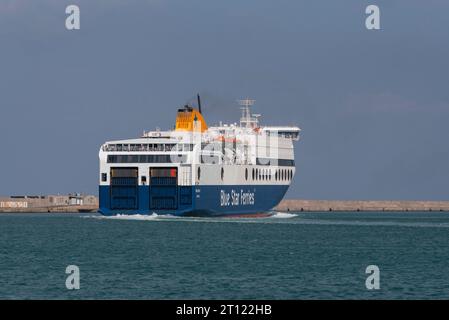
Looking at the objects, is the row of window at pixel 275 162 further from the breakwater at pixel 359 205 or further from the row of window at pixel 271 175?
the breakwater at pixel 359 205

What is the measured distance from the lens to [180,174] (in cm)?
10000

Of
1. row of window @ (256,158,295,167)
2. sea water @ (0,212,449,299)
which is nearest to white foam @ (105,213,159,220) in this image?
sea water @ (0,212,449,299)

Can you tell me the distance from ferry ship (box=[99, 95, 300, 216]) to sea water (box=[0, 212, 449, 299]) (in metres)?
6.27

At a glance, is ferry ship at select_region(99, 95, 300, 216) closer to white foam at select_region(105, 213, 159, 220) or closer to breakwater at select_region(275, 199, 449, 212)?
white foam at select_region(105, 213, 159, 220)

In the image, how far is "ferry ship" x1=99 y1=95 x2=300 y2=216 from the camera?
10031cm

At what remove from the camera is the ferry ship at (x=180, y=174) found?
10031cm

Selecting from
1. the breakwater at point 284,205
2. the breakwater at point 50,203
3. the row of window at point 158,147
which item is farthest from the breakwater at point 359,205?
the row of window at point 158,147

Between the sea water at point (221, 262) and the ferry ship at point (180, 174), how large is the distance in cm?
627

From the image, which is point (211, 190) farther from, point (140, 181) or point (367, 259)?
point (367, 259)

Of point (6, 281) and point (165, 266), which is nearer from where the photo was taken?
point (6, 281)

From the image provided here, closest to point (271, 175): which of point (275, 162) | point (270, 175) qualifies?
point (270, 175)

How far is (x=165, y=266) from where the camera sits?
5581 cm
